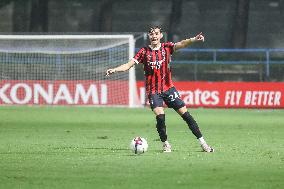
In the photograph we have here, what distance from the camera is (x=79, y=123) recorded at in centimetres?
2445

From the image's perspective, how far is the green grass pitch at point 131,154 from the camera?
39.0 feet

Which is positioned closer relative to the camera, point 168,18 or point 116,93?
point 116,93

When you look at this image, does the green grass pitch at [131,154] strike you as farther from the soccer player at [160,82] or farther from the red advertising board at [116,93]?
the red advertising board at [116,93]

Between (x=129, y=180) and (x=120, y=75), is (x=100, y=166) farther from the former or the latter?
(x=120, y=75)

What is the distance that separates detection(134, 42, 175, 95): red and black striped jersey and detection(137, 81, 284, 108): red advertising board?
15.7 m

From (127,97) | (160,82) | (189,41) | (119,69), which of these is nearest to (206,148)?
(160,82)

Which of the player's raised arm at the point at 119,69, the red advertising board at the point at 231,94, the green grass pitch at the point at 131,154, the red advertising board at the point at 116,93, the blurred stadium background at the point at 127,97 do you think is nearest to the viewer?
the green grass pitch at the point at 131,154

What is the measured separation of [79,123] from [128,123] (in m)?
1.20

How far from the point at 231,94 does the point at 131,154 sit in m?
16.8

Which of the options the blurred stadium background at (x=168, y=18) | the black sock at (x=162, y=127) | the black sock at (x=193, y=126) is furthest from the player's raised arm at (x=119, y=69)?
the blurred stadium background at (x=168, y=18)

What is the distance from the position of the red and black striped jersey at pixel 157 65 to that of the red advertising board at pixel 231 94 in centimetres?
1567

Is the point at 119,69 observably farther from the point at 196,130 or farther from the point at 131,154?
the point at 196,130

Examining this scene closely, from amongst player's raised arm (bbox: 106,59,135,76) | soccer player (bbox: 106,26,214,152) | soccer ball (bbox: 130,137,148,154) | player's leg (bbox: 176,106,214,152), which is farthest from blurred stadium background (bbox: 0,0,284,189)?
player's raised arm (bbox: 106,59,135,76)

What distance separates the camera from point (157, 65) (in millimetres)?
15875
